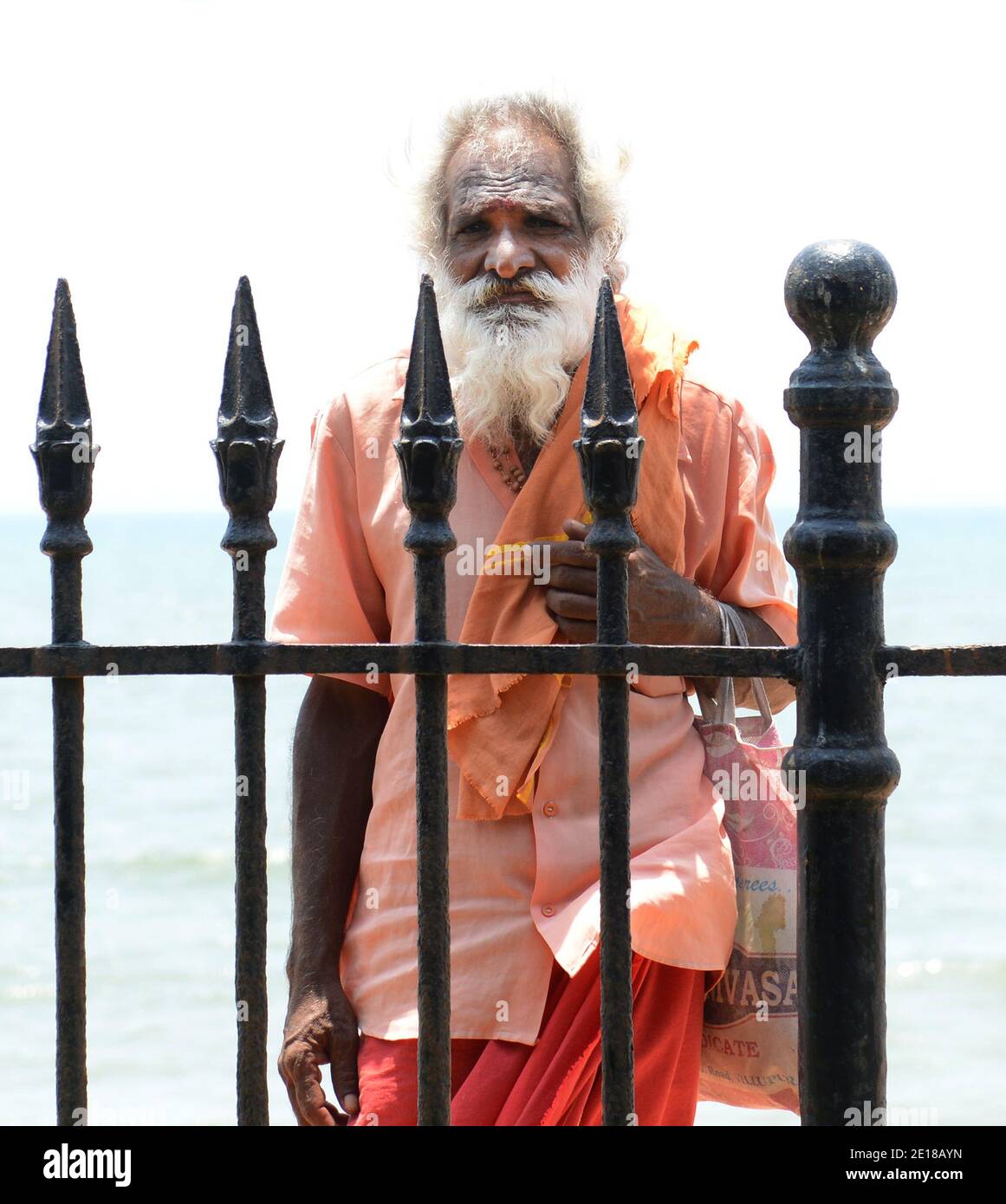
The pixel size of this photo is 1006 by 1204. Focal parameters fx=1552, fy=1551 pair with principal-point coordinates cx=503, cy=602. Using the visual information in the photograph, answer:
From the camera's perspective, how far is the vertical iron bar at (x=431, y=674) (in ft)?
6.41

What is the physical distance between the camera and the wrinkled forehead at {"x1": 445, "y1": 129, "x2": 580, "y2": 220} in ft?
9.79

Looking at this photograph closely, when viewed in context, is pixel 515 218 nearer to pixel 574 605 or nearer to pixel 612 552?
pixel 574 605

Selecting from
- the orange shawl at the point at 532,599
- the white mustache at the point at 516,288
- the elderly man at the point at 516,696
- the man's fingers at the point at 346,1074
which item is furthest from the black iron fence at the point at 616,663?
the white mustache at the point at 516,288

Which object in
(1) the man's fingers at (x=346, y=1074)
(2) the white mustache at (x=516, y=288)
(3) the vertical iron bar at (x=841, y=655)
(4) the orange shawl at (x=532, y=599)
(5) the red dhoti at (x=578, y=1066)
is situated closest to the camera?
(3) the vertical iron bar at (x=841, y=655)

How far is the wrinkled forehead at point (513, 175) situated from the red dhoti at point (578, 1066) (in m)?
1.42

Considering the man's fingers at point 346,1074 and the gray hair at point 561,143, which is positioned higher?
the gray hair at point 561,143

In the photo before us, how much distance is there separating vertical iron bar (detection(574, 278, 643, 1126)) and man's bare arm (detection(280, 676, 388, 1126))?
1065 millimetres

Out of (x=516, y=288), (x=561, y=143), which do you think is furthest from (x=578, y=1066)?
(x=561, y=143)

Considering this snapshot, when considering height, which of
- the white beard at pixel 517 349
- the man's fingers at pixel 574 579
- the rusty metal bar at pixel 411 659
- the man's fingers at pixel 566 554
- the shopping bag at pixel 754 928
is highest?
the white beard at pixel 517 349

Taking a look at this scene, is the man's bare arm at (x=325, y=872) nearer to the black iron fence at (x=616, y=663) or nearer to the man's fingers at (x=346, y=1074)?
the man's fingers at (x=346, y=1074)

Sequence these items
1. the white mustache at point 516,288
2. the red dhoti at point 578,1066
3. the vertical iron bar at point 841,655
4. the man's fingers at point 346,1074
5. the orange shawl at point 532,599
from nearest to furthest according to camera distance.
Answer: the vertical iron bar at point 841,655, the red dhoti at point 578,1066, the orange shawl at point 532,599, the man's fingers at point 346,1074, the white mustache at point 516,288
